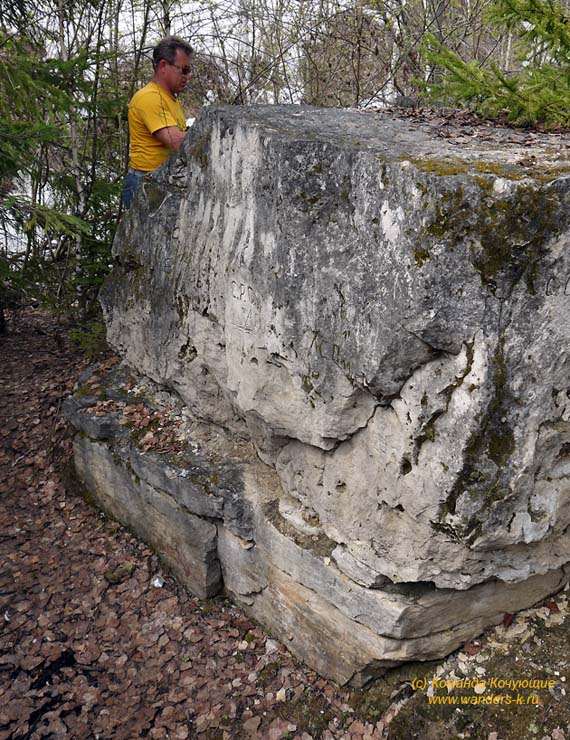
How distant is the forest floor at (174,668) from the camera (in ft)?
9.70

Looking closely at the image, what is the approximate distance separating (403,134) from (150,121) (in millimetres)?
2079

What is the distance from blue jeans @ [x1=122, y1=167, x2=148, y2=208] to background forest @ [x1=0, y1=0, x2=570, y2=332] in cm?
49

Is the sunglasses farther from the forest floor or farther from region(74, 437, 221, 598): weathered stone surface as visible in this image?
the forest floor

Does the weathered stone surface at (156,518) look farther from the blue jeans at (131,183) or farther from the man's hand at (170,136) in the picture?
the man's hand at (170,136)

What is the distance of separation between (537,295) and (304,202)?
1.12 meters

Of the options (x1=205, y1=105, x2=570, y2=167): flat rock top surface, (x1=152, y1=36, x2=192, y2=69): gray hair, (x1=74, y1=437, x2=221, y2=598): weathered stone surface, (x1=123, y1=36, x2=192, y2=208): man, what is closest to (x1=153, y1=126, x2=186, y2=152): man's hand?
(x1=123, y1=36, x2=192, y2=208): man

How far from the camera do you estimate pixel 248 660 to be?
3.54 meters

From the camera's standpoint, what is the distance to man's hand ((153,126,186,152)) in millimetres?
Result: 4289

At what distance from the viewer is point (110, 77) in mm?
6148

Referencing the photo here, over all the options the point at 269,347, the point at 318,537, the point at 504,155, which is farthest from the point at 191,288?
the point at 504,155

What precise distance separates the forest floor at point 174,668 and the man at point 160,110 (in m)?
2.71

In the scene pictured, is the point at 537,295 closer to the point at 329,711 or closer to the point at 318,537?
the point at 318,537

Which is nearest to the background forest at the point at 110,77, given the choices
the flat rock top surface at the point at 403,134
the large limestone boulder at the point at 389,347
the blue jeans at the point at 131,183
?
the blue jeans at the point at 131,183

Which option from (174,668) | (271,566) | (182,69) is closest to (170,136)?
(182,69)
